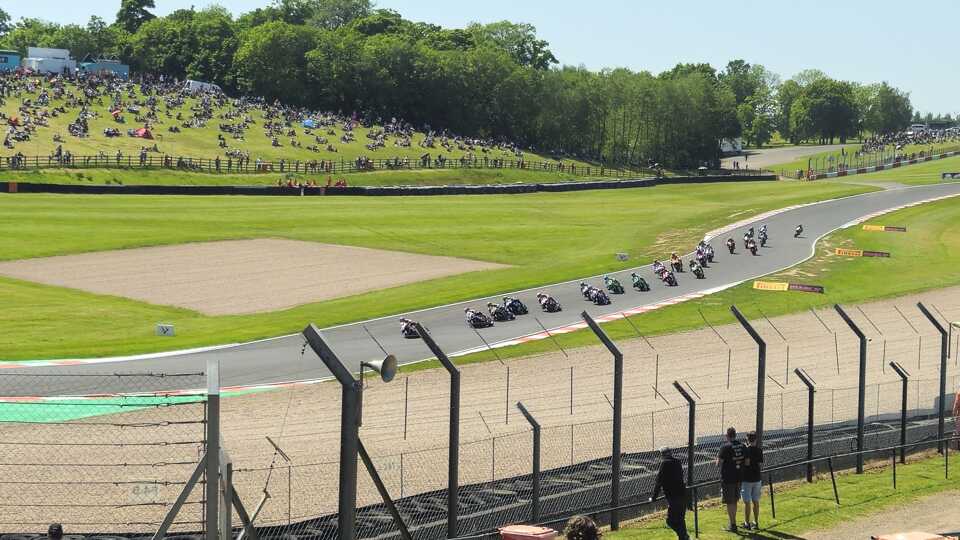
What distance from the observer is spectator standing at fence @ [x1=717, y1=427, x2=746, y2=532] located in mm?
16734

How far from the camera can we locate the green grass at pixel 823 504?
1683cm

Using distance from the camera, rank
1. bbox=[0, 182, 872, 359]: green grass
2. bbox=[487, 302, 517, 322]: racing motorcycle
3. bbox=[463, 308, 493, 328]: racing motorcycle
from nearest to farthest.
A: bbox=[0, 182, 872, 359]: green grass, bbox=[463, 308, 493, 328]: racing motorcycle, bbox=[487, 302, 517, 322]: racing motorcycle

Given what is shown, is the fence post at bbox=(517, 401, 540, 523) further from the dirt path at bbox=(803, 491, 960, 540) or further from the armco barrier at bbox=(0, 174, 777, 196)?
the armco barrier at bbox=(0, 174, 777, 196)

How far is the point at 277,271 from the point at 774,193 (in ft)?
209

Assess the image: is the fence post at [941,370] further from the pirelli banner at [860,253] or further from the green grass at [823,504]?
the pirelli banner at [860,253]

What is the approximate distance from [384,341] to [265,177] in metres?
57.1

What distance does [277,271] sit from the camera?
5225 cm

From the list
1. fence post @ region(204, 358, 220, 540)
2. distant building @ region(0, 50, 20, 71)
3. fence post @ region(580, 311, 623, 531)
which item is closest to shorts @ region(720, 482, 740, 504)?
fence post @ region(580, 311, 623, 531)

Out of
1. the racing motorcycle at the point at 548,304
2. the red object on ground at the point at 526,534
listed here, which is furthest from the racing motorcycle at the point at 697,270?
the red object on ground at the point at 526,534

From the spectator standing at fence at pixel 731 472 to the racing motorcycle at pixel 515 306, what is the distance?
2429 cm

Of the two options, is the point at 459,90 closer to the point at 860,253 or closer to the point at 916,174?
the point at 916,174

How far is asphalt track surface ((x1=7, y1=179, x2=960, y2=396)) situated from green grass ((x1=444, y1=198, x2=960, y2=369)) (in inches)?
61.9

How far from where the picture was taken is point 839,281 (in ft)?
172

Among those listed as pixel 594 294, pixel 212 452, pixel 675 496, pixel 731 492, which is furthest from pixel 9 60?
pixel 212 452
